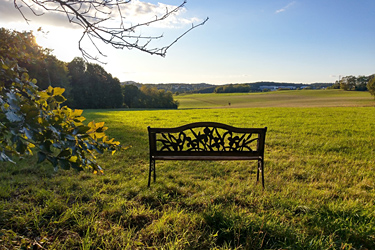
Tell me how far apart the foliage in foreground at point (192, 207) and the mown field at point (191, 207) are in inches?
0.5

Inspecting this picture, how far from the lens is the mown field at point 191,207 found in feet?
7.61

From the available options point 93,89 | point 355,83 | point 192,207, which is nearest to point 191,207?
point 192,207

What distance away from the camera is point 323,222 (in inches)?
107

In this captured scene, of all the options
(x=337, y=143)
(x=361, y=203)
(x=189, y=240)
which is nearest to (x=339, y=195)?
(x=361, y=203)

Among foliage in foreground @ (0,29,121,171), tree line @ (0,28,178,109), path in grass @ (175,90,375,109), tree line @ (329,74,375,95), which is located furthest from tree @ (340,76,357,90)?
foliage in foreground @ (0,29,121,171)

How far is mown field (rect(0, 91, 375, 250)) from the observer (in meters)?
2.32

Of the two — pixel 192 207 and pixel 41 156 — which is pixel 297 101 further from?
pixel 41 156

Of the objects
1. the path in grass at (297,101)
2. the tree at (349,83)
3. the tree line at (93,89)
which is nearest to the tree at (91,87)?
the tree line at (93,89)

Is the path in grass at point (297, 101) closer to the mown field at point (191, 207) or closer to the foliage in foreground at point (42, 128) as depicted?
the mown field at point (191, 207)

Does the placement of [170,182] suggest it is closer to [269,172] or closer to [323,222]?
[269,172]

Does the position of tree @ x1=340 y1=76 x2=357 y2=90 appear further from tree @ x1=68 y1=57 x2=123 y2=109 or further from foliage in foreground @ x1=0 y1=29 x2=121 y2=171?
foliage in foreground @ x1=0 y1=29 x2=121 y2=171

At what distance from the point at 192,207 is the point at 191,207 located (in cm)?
1

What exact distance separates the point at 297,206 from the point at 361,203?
38.0 inches

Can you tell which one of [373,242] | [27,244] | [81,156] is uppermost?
[81,156]
